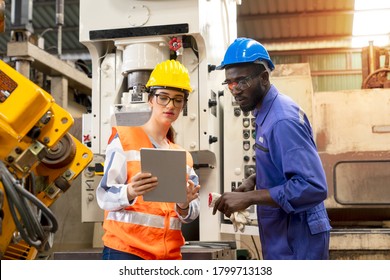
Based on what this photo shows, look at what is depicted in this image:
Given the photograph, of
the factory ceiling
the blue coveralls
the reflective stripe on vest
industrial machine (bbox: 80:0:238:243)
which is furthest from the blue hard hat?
the factory ceiling

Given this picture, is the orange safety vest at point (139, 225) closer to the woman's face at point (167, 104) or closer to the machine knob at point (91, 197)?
the woman's face at point (167, 104)

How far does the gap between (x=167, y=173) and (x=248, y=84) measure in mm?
457

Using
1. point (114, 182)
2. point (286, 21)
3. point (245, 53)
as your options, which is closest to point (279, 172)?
point (245, 53)

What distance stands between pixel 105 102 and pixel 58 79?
6.80ft

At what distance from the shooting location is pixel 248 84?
6.38 ft

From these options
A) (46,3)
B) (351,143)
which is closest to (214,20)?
(351,143)

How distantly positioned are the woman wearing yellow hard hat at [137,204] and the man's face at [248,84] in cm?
22

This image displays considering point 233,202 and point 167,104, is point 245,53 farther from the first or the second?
point 233,202

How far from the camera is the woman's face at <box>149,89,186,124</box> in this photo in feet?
6.16

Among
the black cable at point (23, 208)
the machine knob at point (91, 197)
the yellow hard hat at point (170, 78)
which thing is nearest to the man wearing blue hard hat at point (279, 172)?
the yellow hard hat at point (170, 78)

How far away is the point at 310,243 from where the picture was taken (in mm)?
1831

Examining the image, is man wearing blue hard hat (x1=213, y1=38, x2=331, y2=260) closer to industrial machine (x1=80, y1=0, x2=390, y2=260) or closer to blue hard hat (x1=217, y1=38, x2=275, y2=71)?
blue hard hat (x1=217, y1=38, x2=275, y2=71)

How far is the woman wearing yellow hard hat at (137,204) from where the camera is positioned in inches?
68.7
